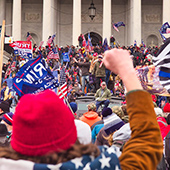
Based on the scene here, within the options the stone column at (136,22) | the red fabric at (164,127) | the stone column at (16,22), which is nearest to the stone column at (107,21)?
the stone column at (136,22)

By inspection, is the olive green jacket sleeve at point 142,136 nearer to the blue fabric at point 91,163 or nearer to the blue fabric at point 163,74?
the blue fabric at point 91,163

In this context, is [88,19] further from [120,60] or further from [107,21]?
[120,60]

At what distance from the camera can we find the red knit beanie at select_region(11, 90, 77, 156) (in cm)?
133

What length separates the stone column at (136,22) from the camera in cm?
3278

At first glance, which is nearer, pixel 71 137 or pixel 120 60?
pixel 71 137

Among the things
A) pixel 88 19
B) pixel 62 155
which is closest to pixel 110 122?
pixel 62 155

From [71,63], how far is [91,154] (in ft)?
60.1

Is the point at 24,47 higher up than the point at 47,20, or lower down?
lower down

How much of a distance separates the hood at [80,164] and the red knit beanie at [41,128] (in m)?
0.06

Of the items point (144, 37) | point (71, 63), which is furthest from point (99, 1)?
point (71, 63)

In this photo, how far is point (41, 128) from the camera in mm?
1333

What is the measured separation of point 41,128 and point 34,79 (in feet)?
14.3

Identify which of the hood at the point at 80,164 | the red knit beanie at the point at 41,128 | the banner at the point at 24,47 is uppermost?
the banner at the point at 24,47

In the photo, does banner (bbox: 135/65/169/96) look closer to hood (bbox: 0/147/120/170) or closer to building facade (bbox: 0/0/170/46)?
hood (bbox: 0/147/120/170)
